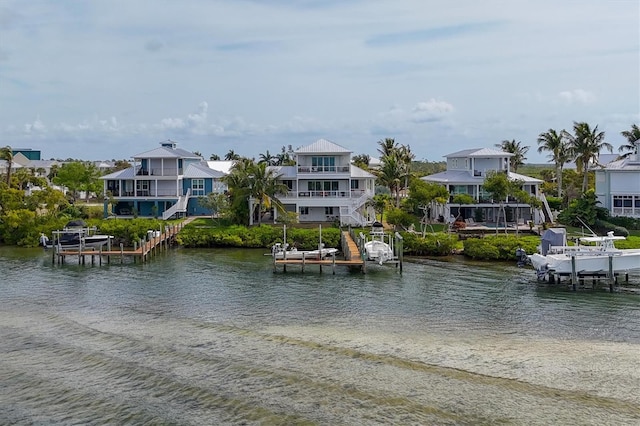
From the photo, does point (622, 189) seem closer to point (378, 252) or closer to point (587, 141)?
point (587, 141)

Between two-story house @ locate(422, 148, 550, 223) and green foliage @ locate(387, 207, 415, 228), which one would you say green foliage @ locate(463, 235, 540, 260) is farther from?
two-story house @ locate(422, 148, 550, 223)

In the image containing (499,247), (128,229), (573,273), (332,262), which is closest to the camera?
(573,273)

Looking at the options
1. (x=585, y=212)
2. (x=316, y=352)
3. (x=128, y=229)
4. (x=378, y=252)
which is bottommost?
(x=316, y=352)

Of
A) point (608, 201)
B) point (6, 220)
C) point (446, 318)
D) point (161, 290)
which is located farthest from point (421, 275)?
point (6, 220)

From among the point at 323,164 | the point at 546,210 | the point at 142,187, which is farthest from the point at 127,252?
the point at 546,210

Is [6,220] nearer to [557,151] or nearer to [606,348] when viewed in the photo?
[606,348]

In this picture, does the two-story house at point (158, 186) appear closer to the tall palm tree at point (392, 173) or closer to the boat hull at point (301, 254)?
the tall palm tree at point (392, 173)

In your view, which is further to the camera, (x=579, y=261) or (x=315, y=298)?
(x=579, y=261)

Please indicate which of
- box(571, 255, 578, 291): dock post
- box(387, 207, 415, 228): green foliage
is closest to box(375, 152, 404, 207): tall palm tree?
box(387, 207, 415, 228): green foliage
